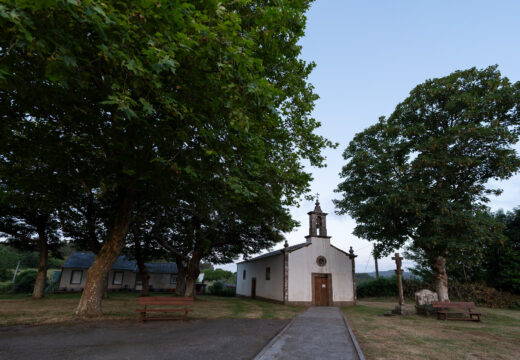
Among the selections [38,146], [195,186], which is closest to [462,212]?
[195,186]

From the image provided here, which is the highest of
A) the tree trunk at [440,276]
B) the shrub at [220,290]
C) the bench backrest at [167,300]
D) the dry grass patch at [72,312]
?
the tree trunk at [440,276]

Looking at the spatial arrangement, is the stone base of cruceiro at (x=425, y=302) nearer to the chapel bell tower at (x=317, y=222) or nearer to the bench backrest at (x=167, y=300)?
the chapel bell tower at (x=317, y=222)

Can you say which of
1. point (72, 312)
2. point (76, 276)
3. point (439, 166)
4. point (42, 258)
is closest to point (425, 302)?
point (439, 166)

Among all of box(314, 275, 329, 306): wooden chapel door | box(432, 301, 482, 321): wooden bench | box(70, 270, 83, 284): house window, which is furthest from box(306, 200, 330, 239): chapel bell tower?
box(70, 270, 83, 284): house window

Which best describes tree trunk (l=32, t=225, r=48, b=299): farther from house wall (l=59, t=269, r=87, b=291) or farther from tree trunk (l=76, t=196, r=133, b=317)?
tree trunk (l=76, t=196, r=133, b=317)

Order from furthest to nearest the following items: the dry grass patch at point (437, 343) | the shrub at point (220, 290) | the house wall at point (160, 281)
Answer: the house wall at point (160, 281), the shrub at point (220, 290), the dry grass patch at point (437, 343)

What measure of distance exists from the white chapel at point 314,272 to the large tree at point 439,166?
16.0 feet

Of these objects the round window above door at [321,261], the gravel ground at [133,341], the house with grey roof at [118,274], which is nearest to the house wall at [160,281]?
the house with grey roof at [118,274]

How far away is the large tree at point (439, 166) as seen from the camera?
1605 cm

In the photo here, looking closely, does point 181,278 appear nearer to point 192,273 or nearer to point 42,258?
point 192,273

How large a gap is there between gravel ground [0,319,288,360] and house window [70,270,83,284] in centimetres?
3099

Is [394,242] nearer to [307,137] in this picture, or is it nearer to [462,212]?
[462,212]

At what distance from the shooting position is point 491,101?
16.7m

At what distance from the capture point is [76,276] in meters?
34.3
